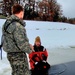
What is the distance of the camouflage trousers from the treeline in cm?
3300

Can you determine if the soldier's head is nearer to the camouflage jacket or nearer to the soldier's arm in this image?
the camouflage jacket

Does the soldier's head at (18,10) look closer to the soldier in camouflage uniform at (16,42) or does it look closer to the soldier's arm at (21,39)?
the soldier in camouflage uniform at (16,42)

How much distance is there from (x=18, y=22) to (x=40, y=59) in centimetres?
222

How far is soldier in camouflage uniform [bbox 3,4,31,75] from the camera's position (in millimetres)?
3119

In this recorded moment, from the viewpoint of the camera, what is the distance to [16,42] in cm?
312

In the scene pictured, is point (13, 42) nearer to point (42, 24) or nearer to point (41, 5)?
point (42, 24)

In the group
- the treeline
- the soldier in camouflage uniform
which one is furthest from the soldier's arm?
the treeline

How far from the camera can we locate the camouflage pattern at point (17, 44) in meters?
3.11

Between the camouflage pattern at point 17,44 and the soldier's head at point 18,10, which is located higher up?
the soldier's head at point 18,10

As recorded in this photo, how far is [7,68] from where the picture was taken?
574 centimetres

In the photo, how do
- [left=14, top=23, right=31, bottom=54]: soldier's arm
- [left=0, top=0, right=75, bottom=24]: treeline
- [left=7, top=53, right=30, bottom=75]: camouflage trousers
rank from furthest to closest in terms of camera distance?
[left=0, top=0, right=75, bottom=24]: treeline, [left=7, top=53, right=30, bottom=75]: camouflage trousers, [left=14, top=23, right=31, bottom=54]: soldier's arm

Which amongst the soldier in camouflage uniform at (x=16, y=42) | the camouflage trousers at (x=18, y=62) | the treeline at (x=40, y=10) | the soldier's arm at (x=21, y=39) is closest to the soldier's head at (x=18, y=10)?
the soldier in camouflage uniform at (x=16, y=42)

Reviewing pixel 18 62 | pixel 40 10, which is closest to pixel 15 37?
pixel 18 62

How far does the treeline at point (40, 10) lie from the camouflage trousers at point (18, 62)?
1299 inches
